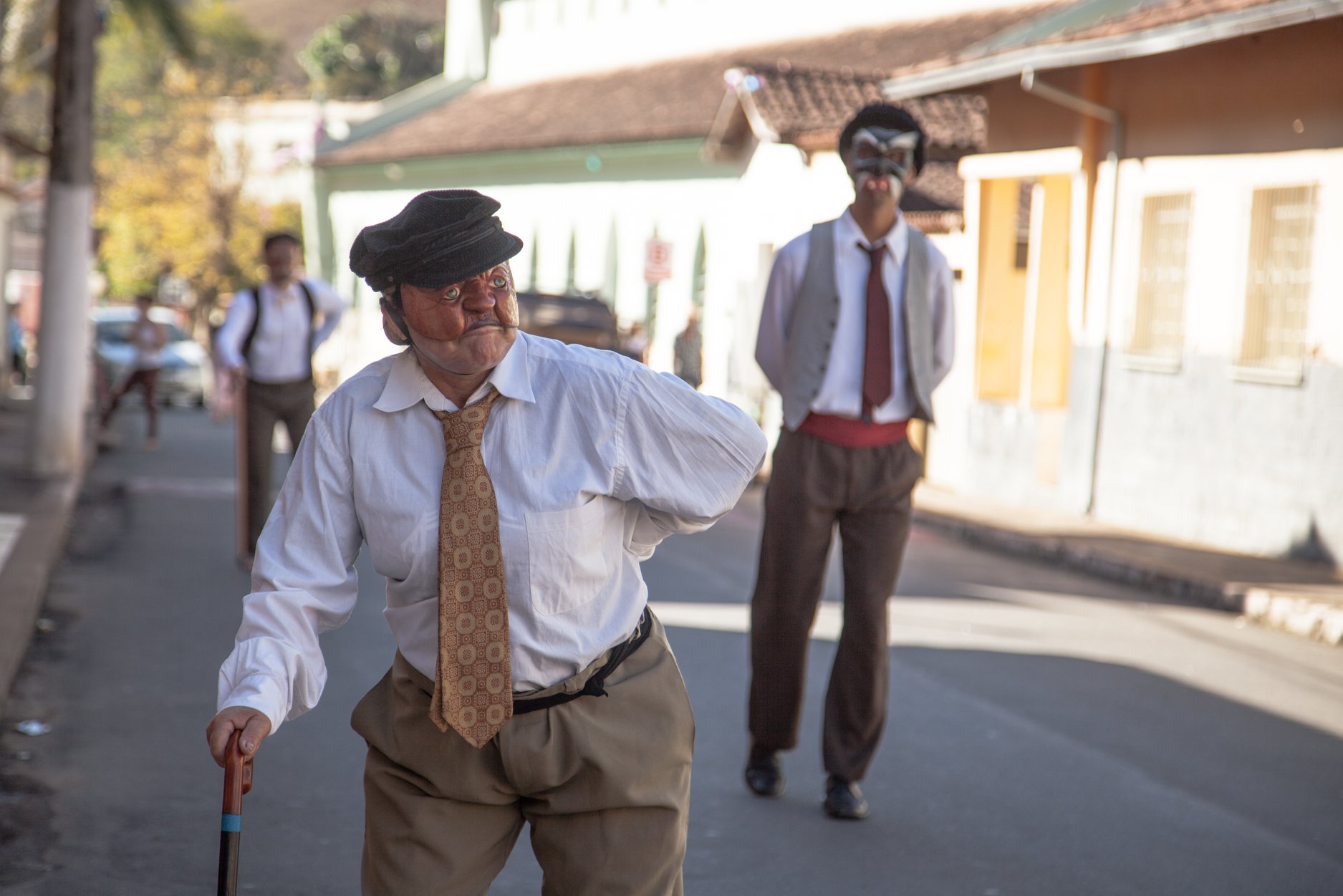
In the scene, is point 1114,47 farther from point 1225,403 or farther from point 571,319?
point 571,319

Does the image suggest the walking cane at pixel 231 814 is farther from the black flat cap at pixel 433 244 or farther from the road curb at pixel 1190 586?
the road curb at pixel 1190 586

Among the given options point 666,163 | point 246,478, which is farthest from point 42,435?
point 666,163

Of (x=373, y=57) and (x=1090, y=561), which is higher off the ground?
(x=373, y=57)

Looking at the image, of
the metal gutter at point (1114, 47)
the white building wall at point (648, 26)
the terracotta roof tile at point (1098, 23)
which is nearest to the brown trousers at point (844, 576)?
the metal gutter at point (1114, 47)

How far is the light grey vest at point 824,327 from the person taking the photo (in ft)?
18.6

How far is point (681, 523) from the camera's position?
306cm

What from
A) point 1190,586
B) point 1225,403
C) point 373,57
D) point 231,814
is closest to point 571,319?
point 1225,403

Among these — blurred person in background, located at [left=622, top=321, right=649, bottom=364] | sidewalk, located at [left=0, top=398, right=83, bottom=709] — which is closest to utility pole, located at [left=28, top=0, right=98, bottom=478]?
sidewalk, located at [left=0, top=398, right=83, bottom=709]

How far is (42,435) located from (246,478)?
546 cm

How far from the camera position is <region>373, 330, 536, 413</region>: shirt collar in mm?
2895

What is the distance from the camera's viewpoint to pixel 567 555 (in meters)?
2.90

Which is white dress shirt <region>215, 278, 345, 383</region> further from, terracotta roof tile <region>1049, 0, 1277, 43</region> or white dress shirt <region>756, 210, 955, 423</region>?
terracotta roof tile <region>1049, 0, 1277, 43</region>

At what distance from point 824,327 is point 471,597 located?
3.06 m

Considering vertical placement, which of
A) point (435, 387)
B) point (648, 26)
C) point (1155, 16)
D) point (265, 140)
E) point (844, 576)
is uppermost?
point (648, 26)
